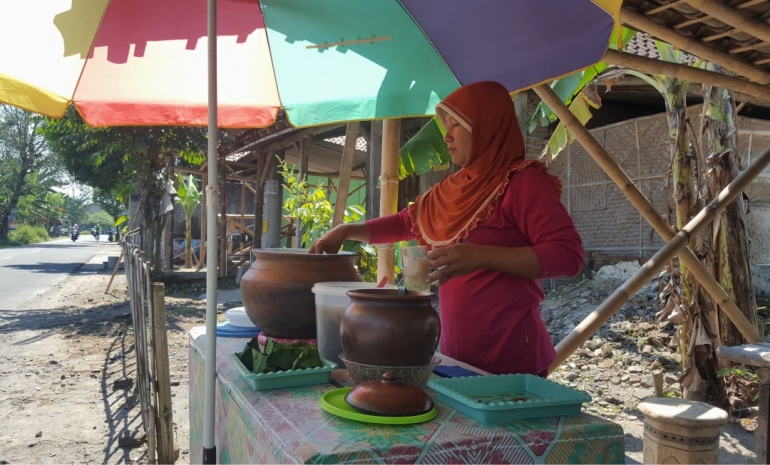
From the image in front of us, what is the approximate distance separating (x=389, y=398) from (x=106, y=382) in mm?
5779

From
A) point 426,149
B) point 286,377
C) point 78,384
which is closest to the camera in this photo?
point 286,377

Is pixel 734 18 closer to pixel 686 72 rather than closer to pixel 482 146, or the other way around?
pixel 686 72

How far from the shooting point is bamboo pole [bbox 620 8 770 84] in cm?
252

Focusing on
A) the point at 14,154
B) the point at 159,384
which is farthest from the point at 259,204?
the point at 14,154

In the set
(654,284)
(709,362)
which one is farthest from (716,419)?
(654,284)

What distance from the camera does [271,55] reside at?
120 inches

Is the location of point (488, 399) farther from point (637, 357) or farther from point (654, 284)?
point (654, 284)

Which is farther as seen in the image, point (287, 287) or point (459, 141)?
point (459, 141)

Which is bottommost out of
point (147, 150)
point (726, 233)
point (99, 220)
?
point (726, 233)

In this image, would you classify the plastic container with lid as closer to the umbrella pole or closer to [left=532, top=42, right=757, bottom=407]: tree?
the umbrella pole

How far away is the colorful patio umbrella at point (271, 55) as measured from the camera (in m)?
2.36

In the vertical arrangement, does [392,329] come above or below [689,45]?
below

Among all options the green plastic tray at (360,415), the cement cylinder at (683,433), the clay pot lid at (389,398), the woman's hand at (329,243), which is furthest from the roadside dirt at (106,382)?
the clay pot lid at (389,398)

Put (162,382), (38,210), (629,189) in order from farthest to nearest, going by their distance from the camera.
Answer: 1. (38,210)
2. (629,189)
3. (162,382)
